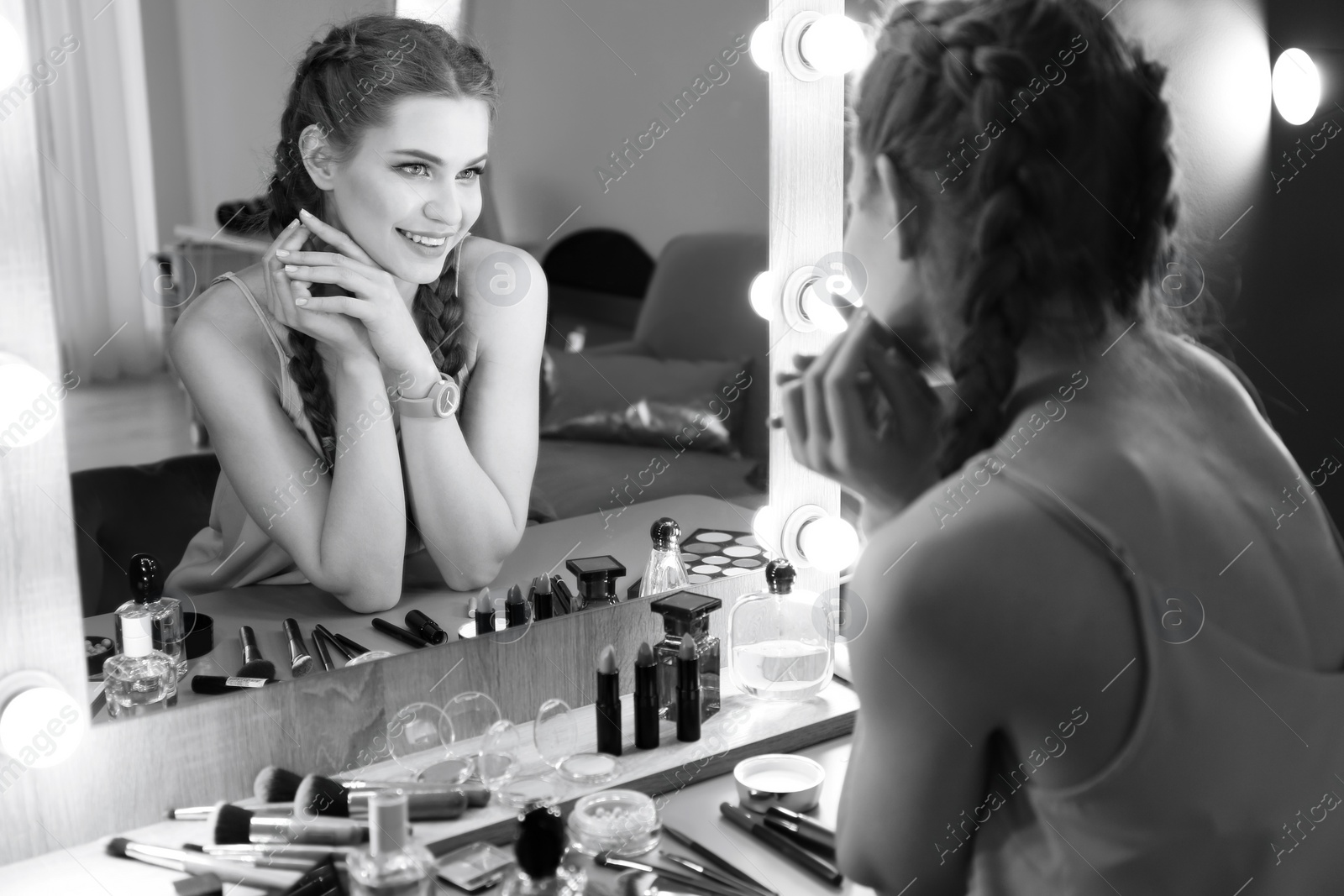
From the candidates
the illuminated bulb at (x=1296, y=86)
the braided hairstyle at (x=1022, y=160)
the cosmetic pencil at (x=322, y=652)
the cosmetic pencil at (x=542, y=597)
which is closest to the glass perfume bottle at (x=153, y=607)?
the cosmetic pencil at (x=322, y=652)

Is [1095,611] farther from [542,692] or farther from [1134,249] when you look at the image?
[542,692]

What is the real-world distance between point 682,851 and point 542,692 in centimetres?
27

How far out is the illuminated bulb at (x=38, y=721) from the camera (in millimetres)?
893

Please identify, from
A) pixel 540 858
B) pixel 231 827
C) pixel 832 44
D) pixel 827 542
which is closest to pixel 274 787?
pixel 231 827

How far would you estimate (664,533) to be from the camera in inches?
47.4

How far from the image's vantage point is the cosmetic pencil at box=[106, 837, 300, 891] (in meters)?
0.88

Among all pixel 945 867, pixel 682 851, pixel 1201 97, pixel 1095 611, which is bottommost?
pixel 682 851

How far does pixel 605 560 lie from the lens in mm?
1168

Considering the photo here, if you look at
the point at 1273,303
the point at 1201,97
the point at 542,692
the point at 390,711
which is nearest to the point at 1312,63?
the point at 1201,97

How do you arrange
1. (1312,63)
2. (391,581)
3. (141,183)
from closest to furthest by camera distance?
1. (141,183)
2. (391,581)
3. (1312,63)

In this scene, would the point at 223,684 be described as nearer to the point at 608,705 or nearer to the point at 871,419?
the point at 608,705

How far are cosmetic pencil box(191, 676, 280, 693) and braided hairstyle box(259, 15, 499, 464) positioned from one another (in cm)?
20

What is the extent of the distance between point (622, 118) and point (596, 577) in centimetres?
43

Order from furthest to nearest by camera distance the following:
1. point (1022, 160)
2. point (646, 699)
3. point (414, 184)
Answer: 1. point (646, 699)
2. point (414, 184)
3. point (1022, 160)
